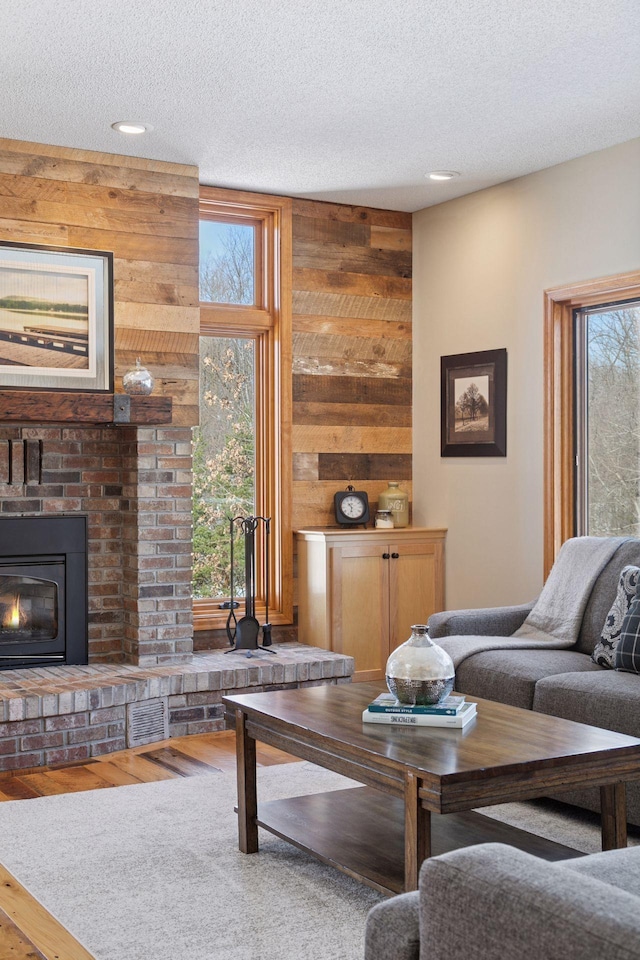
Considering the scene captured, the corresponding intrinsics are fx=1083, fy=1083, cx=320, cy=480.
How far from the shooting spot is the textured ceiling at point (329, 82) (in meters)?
3.58

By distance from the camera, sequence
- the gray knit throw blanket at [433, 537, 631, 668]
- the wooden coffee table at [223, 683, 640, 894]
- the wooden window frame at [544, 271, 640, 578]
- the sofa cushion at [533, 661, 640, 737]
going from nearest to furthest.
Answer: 1. the wooden coffee table at [223, 683, 640, 894]
2. the sofa cushion at [533, 661, 640, 737]
3. the gray knit throw blanket at [433, 537, 631, 668]
4. the wooden window frame at [544, 271, 640, 578]

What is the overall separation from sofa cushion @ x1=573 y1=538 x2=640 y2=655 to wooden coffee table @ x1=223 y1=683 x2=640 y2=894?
1.34 metres

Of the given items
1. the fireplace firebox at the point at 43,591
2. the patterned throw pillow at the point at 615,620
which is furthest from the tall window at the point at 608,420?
the fireplace firebox at the point at 43,591

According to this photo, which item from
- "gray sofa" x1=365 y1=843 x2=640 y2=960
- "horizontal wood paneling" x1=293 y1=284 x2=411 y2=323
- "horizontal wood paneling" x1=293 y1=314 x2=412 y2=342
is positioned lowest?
"gray sofa" x1=365 y1=843 x2=640 y2=960

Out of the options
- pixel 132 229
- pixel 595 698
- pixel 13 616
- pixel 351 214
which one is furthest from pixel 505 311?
pixel 13 616

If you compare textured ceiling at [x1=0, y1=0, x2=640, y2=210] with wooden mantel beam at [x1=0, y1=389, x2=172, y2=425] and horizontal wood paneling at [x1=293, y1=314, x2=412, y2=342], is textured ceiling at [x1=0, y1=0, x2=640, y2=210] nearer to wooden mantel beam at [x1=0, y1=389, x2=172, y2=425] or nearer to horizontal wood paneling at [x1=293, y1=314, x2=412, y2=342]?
horizontal wood paneling at [x1=293, y1=314, x2=412, y2=342]

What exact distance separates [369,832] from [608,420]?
9.02ft

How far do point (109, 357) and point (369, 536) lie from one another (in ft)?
5.52

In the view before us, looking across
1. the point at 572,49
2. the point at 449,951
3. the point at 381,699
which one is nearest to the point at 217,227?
the point at 572,49

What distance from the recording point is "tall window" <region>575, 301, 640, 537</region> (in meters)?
4.98

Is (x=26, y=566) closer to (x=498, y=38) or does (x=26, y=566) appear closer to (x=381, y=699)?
(x=381, y=699)

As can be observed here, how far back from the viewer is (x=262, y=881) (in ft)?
10.0

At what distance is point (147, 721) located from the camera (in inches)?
189

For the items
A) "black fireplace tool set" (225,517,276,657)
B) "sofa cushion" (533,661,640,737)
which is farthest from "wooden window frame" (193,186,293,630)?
"sofa cushion" (533,661,640,737)
